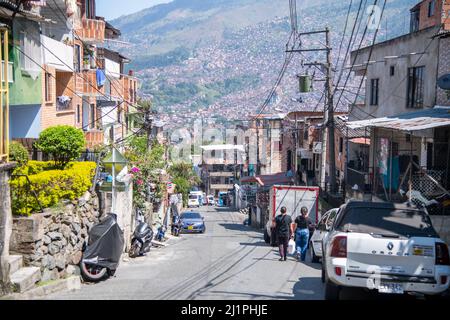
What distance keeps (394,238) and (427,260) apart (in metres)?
0.60

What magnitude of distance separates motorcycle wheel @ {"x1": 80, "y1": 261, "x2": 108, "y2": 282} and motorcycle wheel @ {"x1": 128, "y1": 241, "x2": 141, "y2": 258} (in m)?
5.04

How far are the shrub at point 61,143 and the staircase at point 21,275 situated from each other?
495cm

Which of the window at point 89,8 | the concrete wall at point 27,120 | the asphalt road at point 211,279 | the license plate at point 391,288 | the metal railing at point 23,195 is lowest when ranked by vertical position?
the asphalt road at point 211,279

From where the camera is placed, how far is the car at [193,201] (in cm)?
7331

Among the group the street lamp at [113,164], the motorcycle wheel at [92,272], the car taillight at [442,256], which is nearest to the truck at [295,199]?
the street lamp at [113,164]

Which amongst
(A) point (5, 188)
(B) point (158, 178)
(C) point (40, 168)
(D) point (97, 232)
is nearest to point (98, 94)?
(B) point (158, 178)

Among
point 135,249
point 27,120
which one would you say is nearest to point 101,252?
point 135,249

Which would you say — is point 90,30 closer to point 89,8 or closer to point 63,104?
point 89,8

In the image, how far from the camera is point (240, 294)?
11.0 meters

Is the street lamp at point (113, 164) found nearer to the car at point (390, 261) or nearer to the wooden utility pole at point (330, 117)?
the car at point (390, 261)

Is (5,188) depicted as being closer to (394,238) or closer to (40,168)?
(40,168)

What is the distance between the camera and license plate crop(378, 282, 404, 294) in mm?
9250

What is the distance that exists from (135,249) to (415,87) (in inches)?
538

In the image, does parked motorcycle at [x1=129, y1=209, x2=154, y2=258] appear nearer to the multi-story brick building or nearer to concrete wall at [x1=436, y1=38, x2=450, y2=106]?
the multi-story brick building
